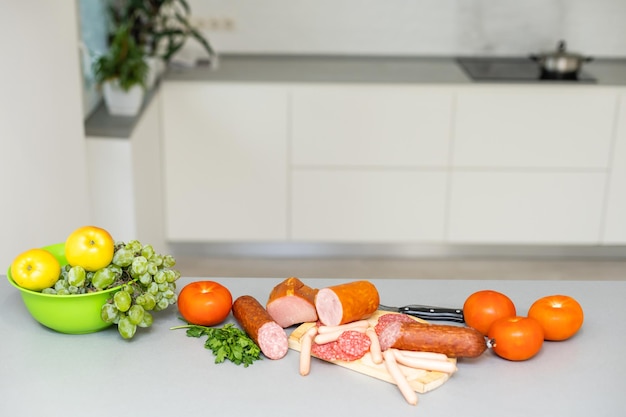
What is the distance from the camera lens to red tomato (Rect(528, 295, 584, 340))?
1716 millimetres

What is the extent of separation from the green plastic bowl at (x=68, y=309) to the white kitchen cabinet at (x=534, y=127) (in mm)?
2810

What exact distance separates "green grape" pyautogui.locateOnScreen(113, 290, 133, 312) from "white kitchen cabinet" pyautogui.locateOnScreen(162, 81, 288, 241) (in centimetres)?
261

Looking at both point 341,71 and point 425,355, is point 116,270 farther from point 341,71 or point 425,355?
point 341,71

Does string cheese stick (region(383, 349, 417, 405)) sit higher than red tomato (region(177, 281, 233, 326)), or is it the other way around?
red tomato (region(177, 281, 233, 326))

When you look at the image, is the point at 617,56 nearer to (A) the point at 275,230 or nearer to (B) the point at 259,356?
(A) the point at 275,230

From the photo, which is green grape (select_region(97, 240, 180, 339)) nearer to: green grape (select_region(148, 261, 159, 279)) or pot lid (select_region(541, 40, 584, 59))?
green grape (select_region(148, 261, 159, 279))

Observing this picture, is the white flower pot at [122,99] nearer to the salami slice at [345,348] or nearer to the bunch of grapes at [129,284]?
the bunch of grapes at [129,284]

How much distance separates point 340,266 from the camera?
14.6ft

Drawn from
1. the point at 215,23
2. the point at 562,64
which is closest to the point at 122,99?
the point at 215,23

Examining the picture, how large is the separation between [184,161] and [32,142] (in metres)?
1.55

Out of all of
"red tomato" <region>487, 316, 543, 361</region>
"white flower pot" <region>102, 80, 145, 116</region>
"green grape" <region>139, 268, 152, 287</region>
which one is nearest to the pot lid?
"white flower pot" <region>102, 80, 145, 116</region>

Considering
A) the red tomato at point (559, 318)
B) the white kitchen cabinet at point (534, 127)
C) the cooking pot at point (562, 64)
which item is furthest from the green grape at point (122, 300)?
the cooking pot at point (562, 64)

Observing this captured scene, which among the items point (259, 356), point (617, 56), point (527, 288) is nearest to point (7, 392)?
point (259, 356)

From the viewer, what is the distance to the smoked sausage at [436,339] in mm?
1610
